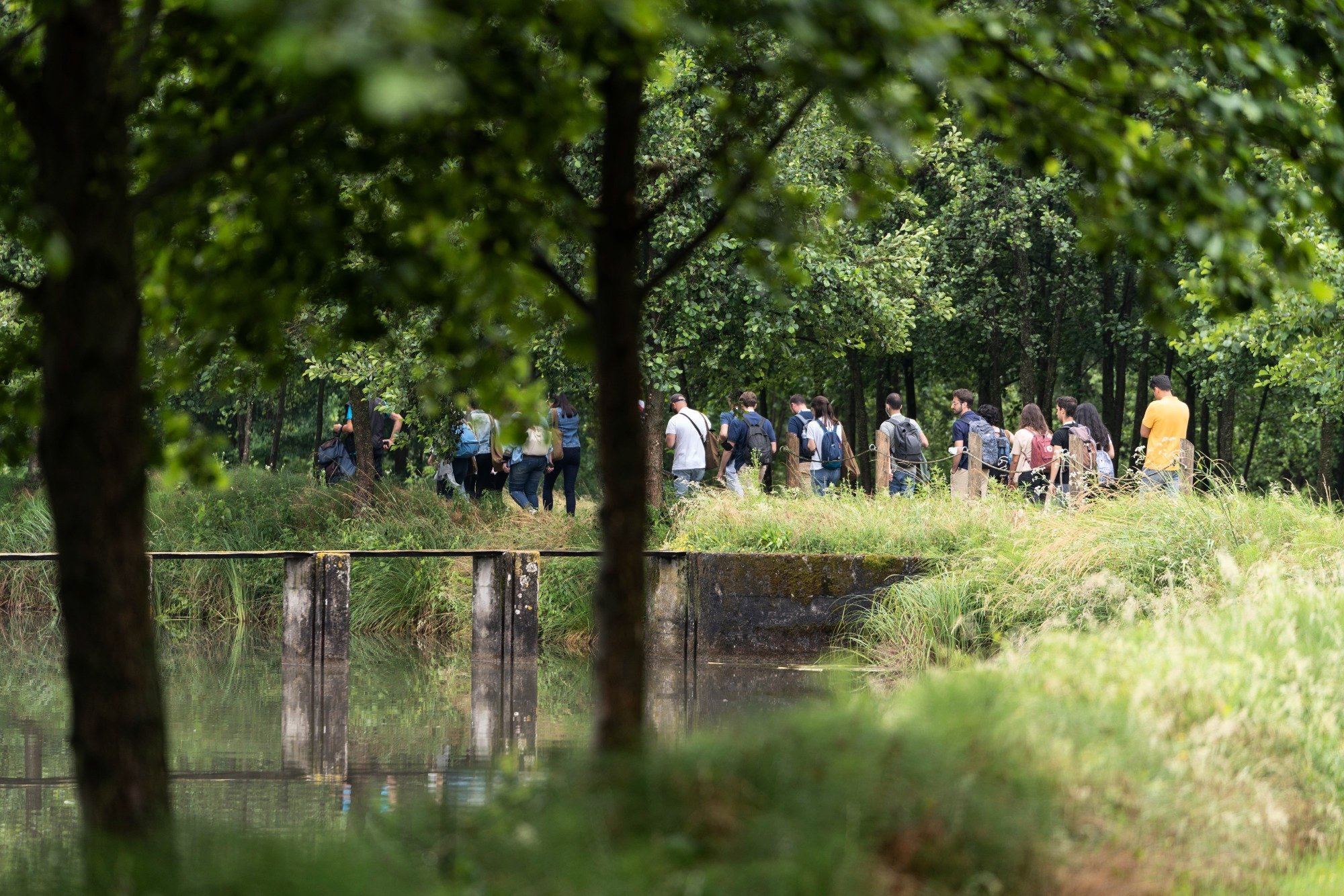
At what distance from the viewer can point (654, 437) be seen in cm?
2380

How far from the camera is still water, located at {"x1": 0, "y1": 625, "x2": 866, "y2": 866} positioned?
9.23 m

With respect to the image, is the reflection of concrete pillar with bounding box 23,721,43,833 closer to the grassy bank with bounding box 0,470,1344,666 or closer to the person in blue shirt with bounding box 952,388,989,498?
the grassy bank with bounding box 0,470,1344,666

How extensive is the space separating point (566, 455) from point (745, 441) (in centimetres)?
236

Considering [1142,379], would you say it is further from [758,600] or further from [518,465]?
[758,600]

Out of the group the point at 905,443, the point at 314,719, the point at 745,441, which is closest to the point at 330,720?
the point at 314,719

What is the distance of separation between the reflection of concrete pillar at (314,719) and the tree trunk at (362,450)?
470 cm

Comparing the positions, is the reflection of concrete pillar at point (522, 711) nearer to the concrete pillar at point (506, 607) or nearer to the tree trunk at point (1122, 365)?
the concrete pillar at point (506, 607)

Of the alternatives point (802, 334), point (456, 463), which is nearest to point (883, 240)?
point (802, 334)

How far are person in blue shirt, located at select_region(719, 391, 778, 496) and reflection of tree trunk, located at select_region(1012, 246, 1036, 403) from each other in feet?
41.4

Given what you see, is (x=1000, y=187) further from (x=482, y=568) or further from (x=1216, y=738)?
(x=1216, y=738)

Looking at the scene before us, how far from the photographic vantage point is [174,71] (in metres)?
5.14

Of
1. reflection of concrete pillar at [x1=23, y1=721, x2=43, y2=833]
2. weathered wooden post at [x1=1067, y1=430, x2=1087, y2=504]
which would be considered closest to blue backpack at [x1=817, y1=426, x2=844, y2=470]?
weathered wooden post at [x1=1067, y1=430, x2=1087, y2=504]

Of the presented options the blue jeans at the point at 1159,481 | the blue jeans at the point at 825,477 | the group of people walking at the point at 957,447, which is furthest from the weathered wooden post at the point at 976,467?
the blue jeans at the point at 825,477

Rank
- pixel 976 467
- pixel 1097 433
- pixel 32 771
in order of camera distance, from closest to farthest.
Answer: pixel 32 771 → pixel 1097 433 → pixel 976 467
